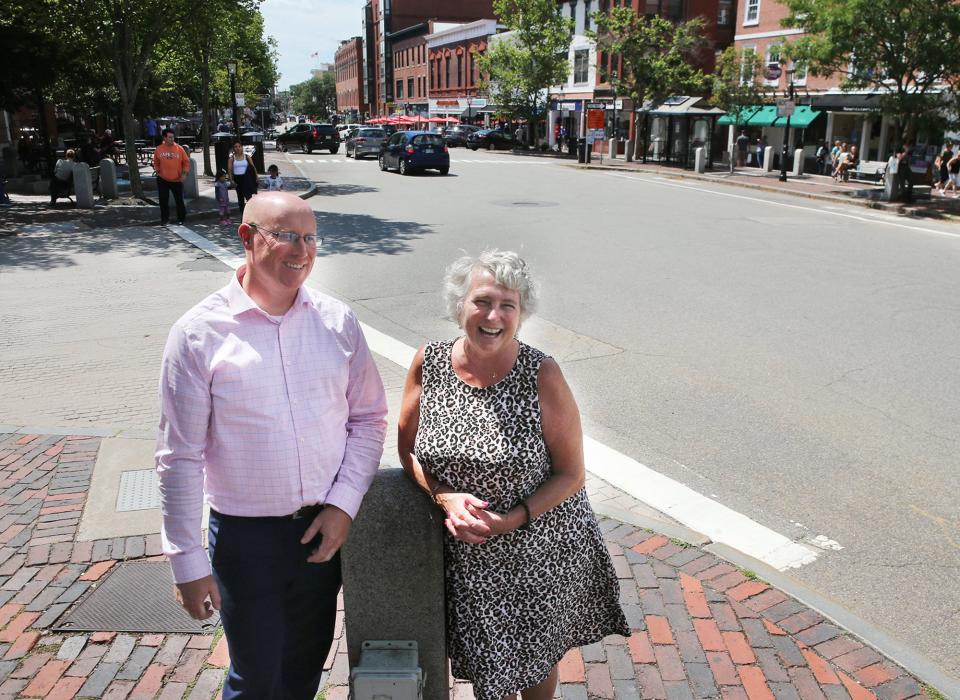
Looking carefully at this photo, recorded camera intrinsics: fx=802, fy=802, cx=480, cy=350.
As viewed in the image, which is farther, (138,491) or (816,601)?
(138,491)

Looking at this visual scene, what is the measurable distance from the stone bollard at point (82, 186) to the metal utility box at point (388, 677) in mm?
19047

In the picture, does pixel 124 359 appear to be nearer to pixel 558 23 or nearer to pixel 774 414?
pixel 774 414

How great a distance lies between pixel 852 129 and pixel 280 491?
3497cm

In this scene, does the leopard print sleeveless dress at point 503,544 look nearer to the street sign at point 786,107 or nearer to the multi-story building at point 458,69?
the street sign at point 786,107

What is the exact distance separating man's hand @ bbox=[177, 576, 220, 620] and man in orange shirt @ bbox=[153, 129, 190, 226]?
14.5 meters

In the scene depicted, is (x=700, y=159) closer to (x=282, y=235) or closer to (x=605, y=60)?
(x=605, y=60)

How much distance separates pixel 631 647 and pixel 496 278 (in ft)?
6.14

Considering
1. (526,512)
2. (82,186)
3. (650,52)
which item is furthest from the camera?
(650,52)

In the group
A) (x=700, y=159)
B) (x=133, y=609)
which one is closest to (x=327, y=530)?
(x=133, y=609)

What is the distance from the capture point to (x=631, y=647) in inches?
135

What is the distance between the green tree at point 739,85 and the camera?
98.4ft

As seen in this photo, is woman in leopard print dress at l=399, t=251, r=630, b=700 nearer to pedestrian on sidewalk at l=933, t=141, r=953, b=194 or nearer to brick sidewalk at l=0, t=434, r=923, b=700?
brick sidewalk at l=0, t=434, r=923, b=700

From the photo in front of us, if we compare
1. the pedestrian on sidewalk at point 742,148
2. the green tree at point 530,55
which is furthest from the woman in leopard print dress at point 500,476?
the green tree at point 530,55

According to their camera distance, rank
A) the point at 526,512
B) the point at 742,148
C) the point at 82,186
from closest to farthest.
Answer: the point at 526,512 < the point at 82,186 < the point at 742,148
